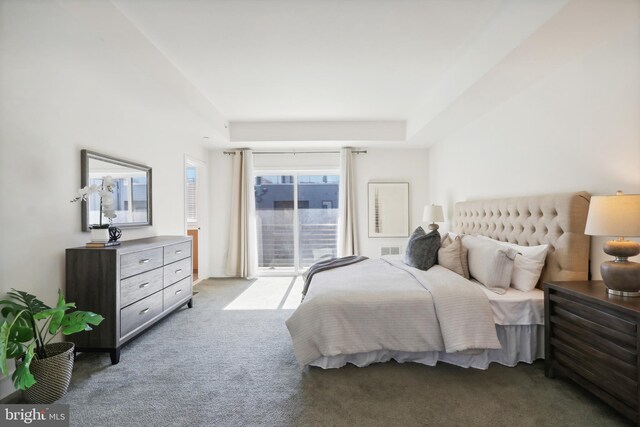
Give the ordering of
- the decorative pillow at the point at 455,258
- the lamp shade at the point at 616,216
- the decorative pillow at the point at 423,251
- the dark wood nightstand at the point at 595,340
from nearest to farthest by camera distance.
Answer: the dark wood nightstand at the point at 595,340
the lamp shade at the point at 616,216
the decorative pillow at the point at 455,258
the decorative pillow at the point at 423,251

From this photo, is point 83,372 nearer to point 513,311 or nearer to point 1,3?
point 1,3

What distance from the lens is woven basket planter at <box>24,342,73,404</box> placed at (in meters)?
1.74

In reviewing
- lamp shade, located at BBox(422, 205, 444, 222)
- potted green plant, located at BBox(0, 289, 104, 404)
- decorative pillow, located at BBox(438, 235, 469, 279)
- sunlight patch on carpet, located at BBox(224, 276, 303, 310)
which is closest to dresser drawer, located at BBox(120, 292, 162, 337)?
potted green plant, located at BBox(0, 289, 104, 404)

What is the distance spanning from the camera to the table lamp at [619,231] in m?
1.60

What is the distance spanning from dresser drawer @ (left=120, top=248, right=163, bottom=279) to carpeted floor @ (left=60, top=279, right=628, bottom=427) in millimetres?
684

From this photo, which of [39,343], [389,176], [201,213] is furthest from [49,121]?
[389,176]

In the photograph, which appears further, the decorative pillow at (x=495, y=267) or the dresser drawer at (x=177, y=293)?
the dresser drawer at (x=177, y=293)

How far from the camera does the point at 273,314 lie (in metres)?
3.35

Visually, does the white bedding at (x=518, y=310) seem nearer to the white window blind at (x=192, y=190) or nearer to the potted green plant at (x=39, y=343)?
the potted green plant at (x=39, y=343)

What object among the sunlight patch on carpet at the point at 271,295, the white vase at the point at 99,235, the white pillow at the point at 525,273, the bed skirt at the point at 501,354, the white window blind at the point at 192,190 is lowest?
the sunlight patch on carpet at the point at 271,295

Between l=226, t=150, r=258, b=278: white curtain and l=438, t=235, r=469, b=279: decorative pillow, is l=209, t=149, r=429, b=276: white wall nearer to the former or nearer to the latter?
l=226, t=150, r=258, b=278: white curtain

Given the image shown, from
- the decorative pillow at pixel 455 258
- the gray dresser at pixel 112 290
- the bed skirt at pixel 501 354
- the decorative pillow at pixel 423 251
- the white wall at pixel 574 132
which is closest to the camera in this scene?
the white wall at pixel 574 132

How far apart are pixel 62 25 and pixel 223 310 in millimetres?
2943

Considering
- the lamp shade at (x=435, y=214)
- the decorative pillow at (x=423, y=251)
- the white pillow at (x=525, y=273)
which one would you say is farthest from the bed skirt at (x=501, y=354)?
the lamp shade at (x=435, y=214)
